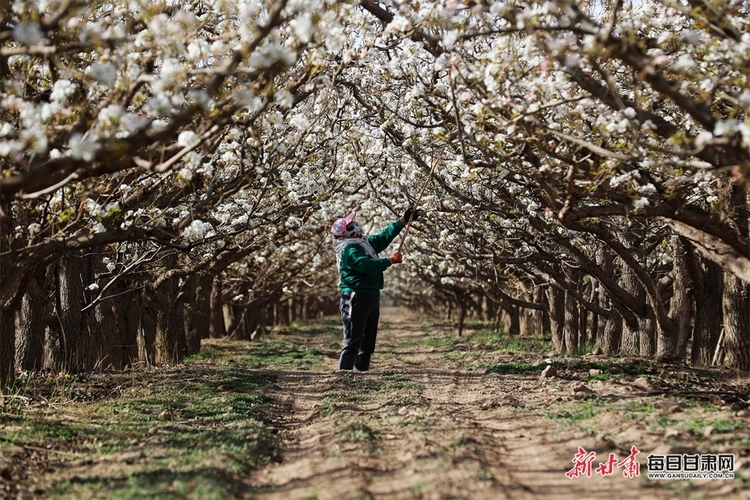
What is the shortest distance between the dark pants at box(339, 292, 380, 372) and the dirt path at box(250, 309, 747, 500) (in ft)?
4.60

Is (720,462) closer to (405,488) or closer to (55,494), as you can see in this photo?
(405,488)

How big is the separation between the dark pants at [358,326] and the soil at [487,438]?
91 cm

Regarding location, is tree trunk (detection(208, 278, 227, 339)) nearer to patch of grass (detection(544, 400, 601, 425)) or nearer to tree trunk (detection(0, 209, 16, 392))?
tree trunk (detection(0, 209, 16, 392))

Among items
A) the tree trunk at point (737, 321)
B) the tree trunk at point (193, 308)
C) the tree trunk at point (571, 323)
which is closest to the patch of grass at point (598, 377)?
the tree trunk at point (737, 321)

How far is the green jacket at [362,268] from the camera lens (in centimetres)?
1217

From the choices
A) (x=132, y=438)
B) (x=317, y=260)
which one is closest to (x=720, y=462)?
(x=132, y=438)

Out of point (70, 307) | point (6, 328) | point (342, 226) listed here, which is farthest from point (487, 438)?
point (70, 307)

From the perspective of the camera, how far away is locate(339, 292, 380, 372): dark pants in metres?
12.6

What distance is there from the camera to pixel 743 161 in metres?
6.89

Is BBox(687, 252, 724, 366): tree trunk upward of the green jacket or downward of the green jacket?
downward

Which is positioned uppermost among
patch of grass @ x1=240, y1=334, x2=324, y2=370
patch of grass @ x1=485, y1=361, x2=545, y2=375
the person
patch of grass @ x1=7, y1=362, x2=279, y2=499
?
the person

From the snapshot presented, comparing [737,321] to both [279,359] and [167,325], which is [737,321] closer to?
[279,359]

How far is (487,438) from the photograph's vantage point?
7531mm

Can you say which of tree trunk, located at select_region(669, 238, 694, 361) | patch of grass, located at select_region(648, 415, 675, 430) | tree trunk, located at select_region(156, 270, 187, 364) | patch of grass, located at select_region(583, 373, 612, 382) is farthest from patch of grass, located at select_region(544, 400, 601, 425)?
tree trunk, located at select_region(156, 270, 187, 364)
